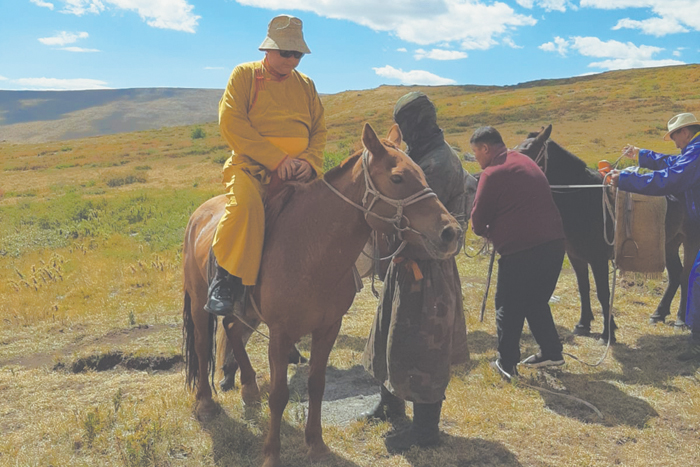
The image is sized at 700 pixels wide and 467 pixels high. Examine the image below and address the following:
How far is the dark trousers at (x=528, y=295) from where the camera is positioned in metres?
4.89

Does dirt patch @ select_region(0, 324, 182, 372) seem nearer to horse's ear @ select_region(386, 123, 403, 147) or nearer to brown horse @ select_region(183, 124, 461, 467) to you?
brown horse @ select_region(183, 124, 461, 467)

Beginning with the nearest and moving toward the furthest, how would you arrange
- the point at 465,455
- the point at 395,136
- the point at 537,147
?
the point at 395,136 → the point at 465,455 → the point at 537,147

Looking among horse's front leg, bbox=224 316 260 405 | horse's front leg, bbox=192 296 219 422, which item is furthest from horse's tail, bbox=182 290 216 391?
horse's front leg, bbox=224 316 260 405

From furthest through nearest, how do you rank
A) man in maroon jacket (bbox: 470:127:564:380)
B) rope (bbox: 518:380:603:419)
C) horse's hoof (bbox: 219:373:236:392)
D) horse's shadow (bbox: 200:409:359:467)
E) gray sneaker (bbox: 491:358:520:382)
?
horse's hoof (bbox: 219:373:236:392)
gray sneaker (bbox: 491:358:520:382)
man in maroon jacket (bbox: 470:127:564:380)
rope (bbox: 518:380:603:419)
horse's shadow (bbox: 200:409:359:467)

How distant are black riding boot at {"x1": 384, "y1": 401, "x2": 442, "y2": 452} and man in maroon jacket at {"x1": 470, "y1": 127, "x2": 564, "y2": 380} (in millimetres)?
1632

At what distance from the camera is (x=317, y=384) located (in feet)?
12.8

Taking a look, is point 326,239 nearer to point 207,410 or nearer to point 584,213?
point 207,410

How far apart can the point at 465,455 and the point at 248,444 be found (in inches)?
70.1

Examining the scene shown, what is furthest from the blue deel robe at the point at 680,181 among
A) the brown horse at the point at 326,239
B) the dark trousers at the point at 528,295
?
the brown horse at the point at 326,239

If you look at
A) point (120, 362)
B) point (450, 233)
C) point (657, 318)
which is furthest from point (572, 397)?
point (120, 362)

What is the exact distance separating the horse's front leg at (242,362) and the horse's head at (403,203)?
2.36m

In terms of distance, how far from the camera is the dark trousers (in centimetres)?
489

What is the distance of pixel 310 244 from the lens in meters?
3.44

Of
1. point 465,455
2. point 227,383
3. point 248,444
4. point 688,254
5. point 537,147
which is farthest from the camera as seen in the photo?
point 688,254
